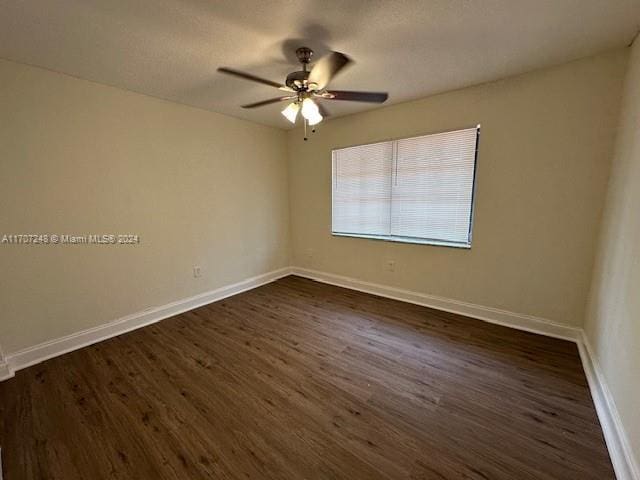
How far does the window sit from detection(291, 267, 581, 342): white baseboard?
2.12ft

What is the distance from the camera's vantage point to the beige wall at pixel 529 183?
6.55ft

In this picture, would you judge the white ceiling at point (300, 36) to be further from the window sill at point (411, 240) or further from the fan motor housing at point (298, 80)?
the window sill at point (411, 240)

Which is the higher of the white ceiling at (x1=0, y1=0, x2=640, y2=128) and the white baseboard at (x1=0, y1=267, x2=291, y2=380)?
Result: the white ceiling at (x1=0, y1=0, x2=640, y2=128)

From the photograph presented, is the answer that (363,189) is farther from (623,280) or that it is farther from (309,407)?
(309,407)

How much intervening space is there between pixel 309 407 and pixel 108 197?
2.50 metres

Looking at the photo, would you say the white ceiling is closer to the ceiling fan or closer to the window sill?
the ceiling fan

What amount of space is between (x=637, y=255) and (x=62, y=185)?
392 cm

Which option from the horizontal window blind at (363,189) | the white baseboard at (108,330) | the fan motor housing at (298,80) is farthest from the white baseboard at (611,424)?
the white baseboard at (108,330)

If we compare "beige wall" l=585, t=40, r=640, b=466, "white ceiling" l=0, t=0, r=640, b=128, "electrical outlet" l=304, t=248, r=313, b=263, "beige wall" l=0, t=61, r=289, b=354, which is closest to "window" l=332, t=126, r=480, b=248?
"electrical outlet" l=304, t=248, r=313, b=263

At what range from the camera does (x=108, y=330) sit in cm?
244

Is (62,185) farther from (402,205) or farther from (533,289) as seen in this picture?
(533,289)

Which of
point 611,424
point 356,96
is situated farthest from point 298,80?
point 611,424

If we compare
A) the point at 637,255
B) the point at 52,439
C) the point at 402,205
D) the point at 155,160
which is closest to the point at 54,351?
the point at 52,439

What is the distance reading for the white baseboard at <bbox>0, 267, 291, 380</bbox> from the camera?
201 centimetres
